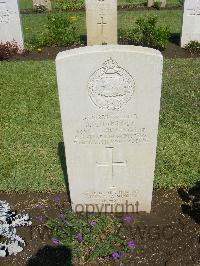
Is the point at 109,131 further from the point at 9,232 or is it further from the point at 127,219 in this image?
the point at 9,232

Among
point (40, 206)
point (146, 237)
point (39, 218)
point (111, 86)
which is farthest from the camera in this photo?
point (40, 206)

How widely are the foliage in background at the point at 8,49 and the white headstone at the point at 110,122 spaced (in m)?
6.52

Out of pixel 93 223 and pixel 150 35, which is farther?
pixel 150 35

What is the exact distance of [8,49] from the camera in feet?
31.9

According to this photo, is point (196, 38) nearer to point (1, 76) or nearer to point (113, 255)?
point (1, 76)

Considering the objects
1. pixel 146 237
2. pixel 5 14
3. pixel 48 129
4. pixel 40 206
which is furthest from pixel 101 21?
pixel 146 237

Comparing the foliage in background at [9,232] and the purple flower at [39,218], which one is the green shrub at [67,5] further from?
the foliage in background at [9,232]

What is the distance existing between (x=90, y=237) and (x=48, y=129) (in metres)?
2.83

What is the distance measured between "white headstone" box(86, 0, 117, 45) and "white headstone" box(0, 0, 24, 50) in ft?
6.25

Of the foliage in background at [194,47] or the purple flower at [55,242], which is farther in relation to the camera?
the foliage in background at [194,47]

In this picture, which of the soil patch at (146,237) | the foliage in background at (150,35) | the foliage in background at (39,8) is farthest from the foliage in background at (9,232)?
the foliage in background at (39,8)

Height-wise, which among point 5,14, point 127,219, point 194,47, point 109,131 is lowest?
point 127,219

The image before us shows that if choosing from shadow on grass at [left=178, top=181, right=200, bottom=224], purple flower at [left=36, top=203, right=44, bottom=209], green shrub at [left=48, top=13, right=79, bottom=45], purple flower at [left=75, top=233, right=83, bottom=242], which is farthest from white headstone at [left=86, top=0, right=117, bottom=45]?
purple flower at [left=75, top=233, right=83, bottom=242]

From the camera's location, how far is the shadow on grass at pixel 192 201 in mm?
4250
